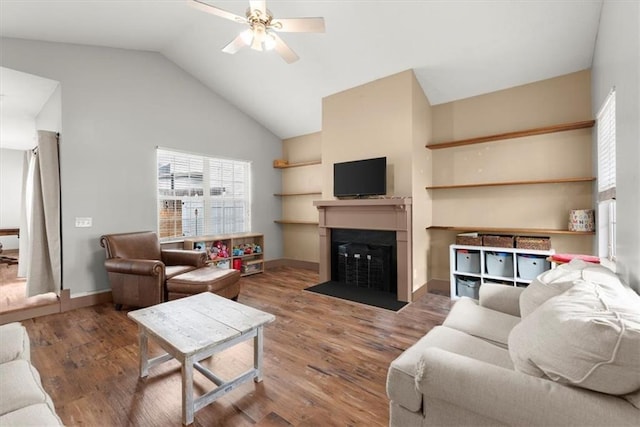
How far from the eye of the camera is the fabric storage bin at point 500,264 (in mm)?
3510

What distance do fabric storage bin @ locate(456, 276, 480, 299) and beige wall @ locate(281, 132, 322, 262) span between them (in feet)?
8.42

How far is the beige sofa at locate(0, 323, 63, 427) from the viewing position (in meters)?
1.04

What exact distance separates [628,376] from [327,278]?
12.2 ft

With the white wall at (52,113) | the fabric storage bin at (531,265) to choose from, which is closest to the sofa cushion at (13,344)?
the white wall at (52,113)

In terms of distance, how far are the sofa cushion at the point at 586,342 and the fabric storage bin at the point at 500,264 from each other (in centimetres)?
239

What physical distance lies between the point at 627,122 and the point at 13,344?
3605 millimetres

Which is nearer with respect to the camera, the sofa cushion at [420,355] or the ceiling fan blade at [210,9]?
the sofa cushion at [420,355]

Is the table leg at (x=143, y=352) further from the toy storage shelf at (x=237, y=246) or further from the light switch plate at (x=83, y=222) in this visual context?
the toy storage shelf at (x=237, y=246)

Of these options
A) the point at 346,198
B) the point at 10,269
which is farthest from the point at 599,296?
the point at 10,269

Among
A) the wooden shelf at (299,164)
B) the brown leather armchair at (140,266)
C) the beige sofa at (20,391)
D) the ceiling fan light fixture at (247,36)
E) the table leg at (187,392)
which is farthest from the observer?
the wooden shelf at (299,164)

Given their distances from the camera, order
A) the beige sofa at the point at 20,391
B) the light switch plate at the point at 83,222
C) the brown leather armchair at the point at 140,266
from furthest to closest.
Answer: the light switch plate at the point at 83,222 < the brown leather armchair at the point at 140,266 < the beige sofa at the point at 20,391

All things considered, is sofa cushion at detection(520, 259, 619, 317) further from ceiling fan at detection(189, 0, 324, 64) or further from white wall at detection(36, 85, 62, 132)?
white wall at detection(36, 85, 62, 132)

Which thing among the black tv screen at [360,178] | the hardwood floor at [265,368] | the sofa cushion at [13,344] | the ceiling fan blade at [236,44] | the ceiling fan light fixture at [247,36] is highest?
the ceiling fan blade at [236,44]

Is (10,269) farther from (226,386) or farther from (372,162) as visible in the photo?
(372,162)
